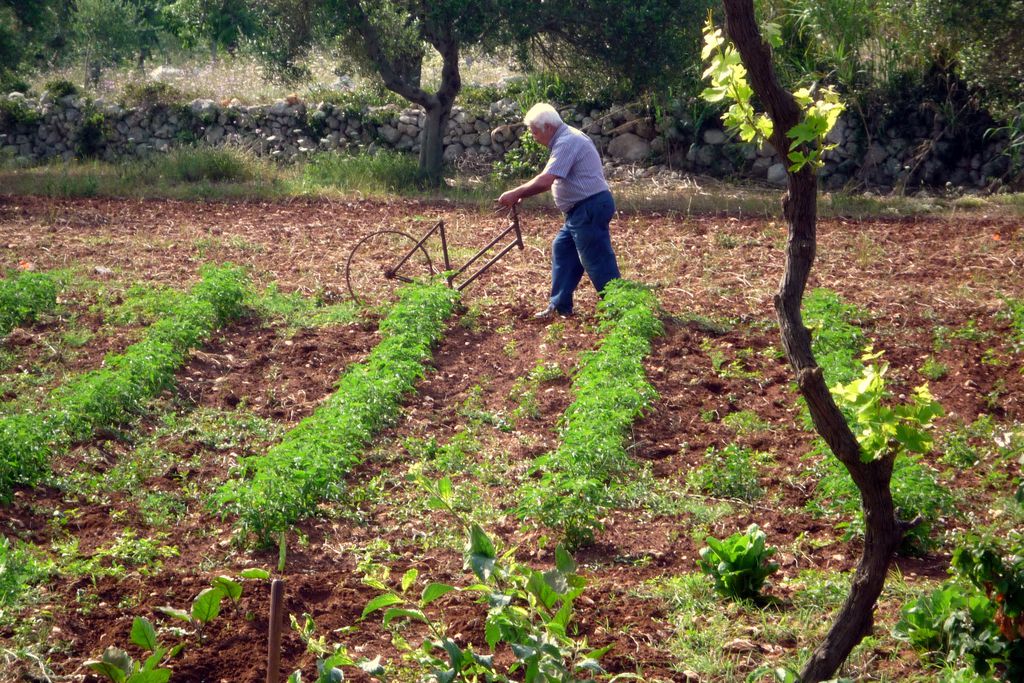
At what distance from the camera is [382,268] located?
35.3 feet

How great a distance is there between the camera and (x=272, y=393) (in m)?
7.39

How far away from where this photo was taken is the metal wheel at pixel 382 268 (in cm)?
961

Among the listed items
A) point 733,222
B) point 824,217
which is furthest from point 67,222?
point 824,217

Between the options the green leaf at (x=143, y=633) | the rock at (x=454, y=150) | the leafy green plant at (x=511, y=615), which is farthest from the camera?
the rock at (x=454, y=150)

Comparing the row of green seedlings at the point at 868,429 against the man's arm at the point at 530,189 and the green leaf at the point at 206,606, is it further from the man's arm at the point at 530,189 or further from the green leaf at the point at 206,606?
the man's arm at the point at 530,189

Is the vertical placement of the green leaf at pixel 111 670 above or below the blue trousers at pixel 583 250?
below

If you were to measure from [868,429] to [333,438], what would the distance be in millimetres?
3546

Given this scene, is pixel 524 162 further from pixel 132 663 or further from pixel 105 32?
pixel 105 32

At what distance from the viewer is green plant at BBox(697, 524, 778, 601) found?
13.9 ft

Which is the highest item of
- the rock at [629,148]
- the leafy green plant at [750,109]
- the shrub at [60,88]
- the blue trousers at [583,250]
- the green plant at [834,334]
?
the shrub at [60,88]

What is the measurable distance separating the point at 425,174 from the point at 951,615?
13204 mm

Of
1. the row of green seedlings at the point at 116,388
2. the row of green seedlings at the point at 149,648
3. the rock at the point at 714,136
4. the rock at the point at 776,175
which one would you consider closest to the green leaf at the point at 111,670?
the row of green seedlings at the point at 149,648

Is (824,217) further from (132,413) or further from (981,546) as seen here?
(981,546)

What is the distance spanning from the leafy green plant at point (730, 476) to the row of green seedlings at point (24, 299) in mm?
5640
